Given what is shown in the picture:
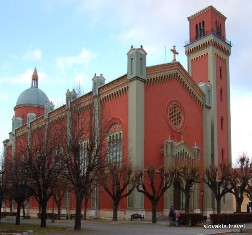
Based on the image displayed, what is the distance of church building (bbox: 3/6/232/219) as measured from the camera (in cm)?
4803

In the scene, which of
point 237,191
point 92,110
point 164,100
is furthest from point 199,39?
Answer: point 92,110

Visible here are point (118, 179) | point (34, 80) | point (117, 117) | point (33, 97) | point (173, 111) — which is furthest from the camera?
point (34, 80)

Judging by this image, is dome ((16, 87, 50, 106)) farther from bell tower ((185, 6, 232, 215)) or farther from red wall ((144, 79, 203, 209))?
red wall ((144, 79, 203, 209))

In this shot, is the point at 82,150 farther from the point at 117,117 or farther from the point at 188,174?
the point at 117,117

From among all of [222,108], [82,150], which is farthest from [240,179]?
[82,150]

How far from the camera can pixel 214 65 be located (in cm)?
6381

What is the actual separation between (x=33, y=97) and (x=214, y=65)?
135 feet

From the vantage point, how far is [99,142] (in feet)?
104

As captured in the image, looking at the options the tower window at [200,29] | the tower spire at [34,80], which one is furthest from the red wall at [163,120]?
the tower spire at [34,80]

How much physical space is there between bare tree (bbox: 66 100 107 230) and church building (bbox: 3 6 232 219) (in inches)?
292

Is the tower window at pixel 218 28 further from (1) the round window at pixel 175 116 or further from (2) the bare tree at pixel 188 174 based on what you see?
(2) the bare tree at pixel 188 174

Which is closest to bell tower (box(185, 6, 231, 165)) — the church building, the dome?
the church building

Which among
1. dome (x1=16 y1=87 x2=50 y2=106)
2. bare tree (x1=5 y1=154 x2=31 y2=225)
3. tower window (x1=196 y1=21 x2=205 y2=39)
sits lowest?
bare tree (x1=5 y1=154 x2=31 y2=225)

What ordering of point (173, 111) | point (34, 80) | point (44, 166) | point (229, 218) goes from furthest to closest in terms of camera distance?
1. point (34, 80)
2. point (173, 111)
3. point (229, 218)
4. point (44, 166)
